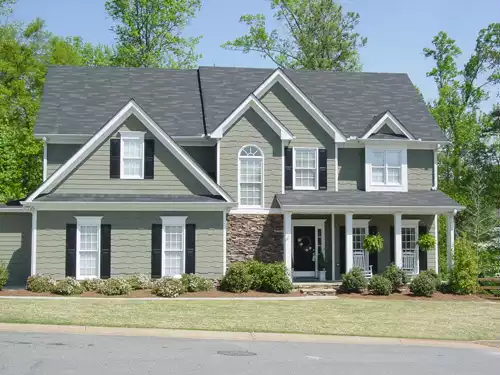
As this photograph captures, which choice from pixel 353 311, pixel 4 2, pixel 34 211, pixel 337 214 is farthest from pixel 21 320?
pixel 4 2

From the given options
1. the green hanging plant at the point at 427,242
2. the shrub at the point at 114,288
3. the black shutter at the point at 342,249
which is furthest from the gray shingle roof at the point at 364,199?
the shrub at the point at 114,288

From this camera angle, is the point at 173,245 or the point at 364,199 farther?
the point at 364,199

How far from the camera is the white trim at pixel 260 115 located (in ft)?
99.3

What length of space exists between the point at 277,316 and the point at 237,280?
5.61 meters

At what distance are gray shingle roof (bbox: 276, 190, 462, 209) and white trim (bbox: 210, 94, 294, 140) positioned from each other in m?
2.60

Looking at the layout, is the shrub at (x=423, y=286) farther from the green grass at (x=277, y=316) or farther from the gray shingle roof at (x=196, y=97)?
the gray shingle roof at (x=196, y=97)

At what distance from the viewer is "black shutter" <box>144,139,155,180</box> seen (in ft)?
94.5

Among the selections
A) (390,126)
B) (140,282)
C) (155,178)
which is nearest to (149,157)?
(155,178)

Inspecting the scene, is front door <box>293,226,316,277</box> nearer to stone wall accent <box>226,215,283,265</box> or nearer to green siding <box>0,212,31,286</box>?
stone wall accent <box>226,215,283,265</box>

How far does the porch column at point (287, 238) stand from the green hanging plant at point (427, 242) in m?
6.35

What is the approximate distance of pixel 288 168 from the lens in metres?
31.7

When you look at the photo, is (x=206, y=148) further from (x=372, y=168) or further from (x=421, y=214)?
(x=421, y=214)

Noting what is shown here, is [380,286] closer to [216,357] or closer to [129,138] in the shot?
[129,138]

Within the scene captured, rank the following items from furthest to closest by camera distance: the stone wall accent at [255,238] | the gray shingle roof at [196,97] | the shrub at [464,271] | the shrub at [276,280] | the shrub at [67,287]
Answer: the gray shingle roof at [196,97], the stone wall accent at [255,238], the shrub at [464,271], the shrub at [276,280], the shrub at [67,287]
